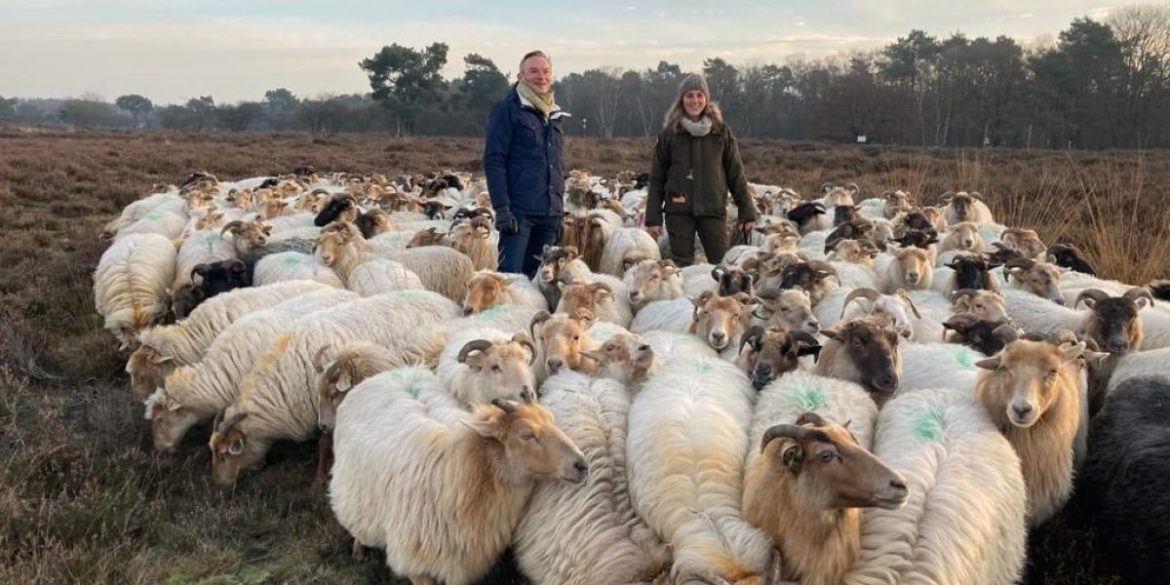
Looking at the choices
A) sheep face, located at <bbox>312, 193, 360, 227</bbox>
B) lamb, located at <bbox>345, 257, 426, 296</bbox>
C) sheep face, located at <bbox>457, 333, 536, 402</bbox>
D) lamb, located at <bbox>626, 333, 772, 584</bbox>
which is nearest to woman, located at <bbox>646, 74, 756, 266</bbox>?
lamb, located at <bbox>345, 257, 426, 296</bbox>

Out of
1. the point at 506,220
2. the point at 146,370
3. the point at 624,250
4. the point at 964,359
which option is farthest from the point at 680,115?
the point at 146,370

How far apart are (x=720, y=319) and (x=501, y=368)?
7.01 feet

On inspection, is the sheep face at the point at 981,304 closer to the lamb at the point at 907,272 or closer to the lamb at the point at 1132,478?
the lamb at the point at 907,272

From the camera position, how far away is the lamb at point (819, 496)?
3422mm

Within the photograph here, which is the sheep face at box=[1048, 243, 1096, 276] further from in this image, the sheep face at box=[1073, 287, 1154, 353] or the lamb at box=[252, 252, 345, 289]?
the lamb at box=[252, 252, 345, 289]

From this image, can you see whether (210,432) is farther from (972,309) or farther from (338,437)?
(972,309)

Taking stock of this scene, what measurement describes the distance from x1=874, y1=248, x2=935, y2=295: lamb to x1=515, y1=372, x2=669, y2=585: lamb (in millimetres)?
4388

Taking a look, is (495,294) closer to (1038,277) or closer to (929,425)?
(929,425)

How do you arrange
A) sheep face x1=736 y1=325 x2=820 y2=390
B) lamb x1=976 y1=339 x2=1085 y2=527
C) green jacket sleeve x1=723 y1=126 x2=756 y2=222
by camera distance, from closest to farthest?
lamb x1=976 y1=339 x2=1085 y2=527
sheep face x1=736 y1=325 x2=820 y2=390
green jacket sleeve x1=723 y1=126 x2=756 y2=222

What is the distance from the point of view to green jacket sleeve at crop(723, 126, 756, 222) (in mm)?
8938

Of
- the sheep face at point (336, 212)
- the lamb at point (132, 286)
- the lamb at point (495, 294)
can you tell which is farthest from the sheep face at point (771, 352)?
the sheep face at point (336, 212)

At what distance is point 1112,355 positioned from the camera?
6043 millimetres

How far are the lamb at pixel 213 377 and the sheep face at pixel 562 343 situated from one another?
86.1 inches

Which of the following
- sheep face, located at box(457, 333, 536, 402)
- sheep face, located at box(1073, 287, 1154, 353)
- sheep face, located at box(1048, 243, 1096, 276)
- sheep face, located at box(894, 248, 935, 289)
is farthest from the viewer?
sheep face, located at box(1048, 243, 1096, 276)
